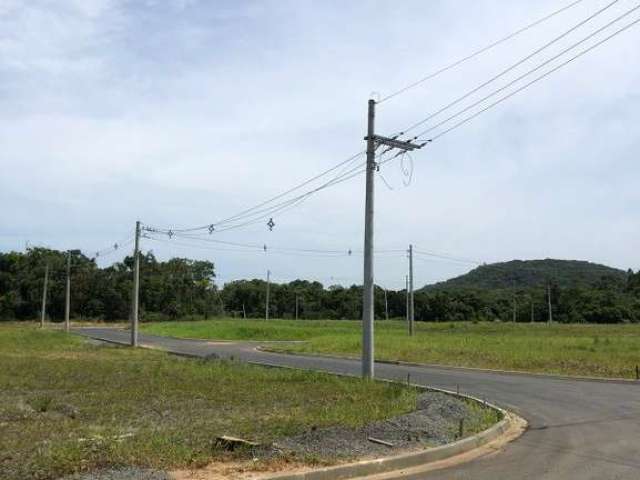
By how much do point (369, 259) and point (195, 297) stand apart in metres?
106

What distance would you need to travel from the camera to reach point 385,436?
1126 cm

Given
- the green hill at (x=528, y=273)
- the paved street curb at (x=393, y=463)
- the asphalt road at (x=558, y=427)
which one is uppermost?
the green hill at (x=528, y=273)

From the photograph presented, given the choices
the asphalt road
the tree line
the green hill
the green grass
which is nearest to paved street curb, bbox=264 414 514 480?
the asphalt road

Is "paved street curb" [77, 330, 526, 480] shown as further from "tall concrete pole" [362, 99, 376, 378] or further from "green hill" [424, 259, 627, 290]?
"green hill" [424, 259, 627, 290]

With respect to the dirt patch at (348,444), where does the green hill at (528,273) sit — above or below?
above

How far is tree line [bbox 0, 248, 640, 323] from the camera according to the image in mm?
111188

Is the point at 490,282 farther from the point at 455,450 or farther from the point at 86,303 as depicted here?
the point at 455,450

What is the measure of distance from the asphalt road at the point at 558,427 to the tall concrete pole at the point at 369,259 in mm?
2887

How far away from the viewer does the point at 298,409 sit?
579 inches

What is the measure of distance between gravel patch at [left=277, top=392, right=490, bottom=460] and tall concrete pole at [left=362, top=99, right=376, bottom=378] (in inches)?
239

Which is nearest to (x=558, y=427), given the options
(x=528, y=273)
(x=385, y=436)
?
(x=385, y=436)

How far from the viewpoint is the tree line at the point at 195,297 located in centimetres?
11119

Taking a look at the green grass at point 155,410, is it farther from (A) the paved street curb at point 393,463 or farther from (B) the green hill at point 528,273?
(B) the green hill at point 528,273

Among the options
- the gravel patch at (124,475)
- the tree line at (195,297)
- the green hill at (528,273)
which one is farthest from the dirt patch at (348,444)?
the green hill at (528,273)
